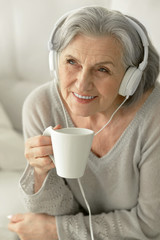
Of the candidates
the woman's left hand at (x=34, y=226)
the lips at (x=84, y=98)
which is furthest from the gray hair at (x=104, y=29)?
the woman's left hand at (x=34, y=226)

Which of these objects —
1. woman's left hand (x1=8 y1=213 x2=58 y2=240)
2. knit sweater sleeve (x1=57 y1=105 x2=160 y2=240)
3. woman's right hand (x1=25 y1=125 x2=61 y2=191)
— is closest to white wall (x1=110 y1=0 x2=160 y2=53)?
knit sweater sleeve (x1=57 y1=105 x2=160 y2=240)

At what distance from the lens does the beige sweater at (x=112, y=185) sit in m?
1.19

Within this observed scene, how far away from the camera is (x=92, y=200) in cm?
138

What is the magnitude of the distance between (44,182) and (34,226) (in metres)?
0.17

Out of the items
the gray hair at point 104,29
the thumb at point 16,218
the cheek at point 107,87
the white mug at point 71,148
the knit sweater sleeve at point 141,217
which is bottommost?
the thumb at point 16,218

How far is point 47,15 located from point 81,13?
0.69 m

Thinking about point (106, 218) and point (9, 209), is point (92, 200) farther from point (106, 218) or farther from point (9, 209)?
point (9, 209)

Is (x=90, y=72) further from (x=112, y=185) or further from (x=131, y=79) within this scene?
(x=112, y=185)

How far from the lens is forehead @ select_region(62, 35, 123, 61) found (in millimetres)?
1024

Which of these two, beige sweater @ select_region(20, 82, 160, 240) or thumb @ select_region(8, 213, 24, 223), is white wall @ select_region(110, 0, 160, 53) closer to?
beige sweater @ select_region(20, 82, 160, 240)

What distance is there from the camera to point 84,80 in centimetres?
105

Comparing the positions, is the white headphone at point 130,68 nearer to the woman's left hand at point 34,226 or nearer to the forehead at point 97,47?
the forehead at point 97,47

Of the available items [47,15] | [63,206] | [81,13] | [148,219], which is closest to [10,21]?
[47,15]

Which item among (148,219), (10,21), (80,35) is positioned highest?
(80,35)
